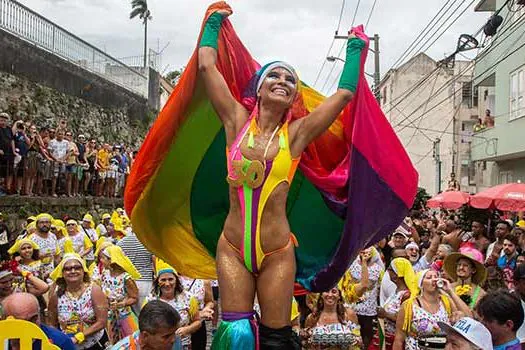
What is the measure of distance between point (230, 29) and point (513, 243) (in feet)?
15.9

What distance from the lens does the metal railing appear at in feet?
48.6

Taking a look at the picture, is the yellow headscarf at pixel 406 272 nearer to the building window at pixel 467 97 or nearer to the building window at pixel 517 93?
the building window at pixel 517 93

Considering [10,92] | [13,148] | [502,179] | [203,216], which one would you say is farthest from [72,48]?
[203,216]

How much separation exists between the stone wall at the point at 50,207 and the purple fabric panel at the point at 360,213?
929cm

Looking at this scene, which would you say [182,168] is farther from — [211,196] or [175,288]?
[175,288]

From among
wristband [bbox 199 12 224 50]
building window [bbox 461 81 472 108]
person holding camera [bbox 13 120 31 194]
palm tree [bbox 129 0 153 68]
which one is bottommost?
person holding camera [bbox 13 120 31 194]

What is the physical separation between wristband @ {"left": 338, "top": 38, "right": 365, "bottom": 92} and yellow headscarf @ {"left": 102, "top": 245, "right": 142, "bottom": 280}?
135 inches

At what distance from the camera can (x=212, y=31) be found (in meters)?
3.99

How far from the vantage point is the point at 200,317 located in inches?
225

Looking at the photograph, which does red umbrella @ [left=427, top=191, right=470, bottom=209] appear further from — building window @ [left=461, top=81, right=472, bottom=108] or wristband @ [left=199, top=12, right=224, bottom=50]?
building window @ [left=461, top=81, right=472, bottom=108]

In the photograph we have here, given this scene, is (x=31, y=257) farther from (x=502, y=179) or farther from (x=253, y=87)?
(x=502, y=179)

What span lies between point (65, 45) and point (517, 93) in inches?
489

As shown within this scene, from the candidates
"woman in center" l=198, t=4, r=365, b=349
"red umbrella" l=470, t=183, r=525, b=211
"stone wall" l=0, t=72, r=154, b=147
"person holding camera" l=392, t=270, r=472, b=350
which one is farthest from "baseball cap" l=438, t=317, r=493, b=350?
"stone wall" l=0, t=72, r=154, b=147

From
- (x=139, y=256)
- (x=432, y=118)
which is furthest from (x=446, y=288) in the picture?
(x=432, y=118)
